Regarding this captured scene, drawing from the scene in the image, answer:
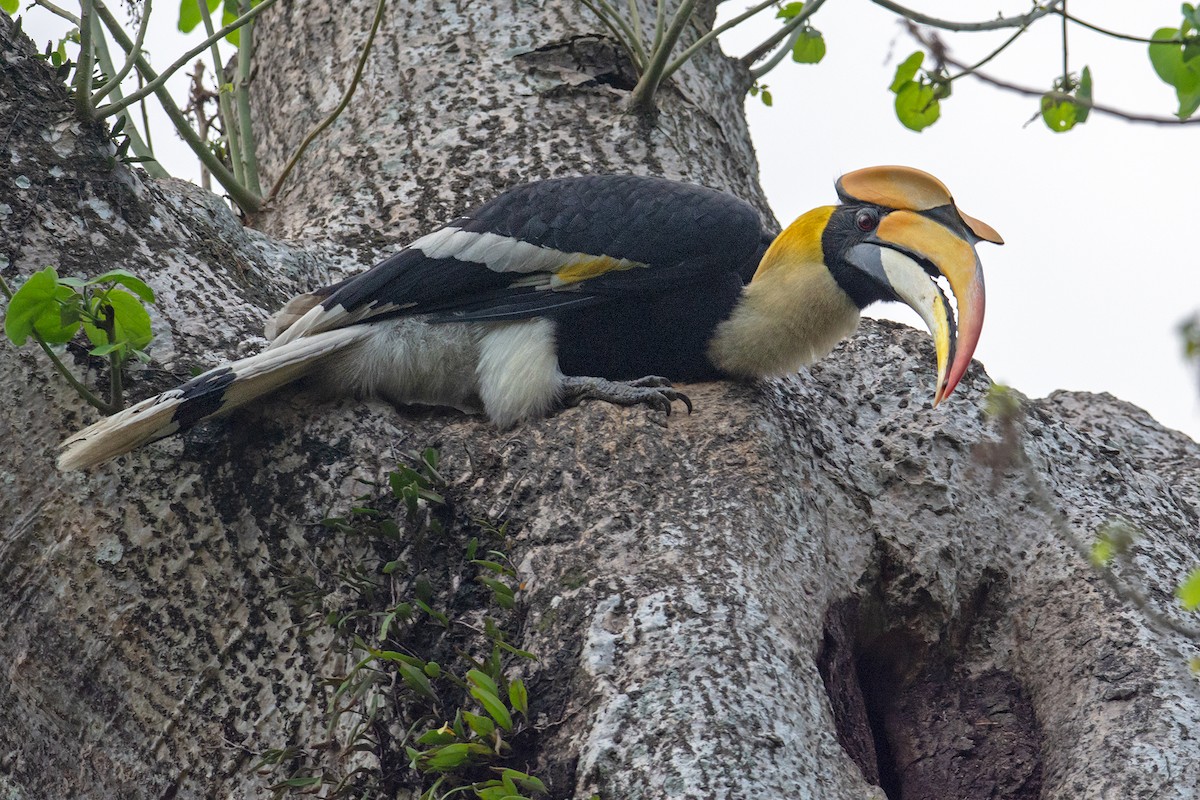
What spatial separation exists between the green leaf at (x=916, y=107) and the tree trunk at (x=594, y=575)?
0.63 m

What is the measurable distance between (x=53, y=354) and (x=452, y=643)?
930 mm

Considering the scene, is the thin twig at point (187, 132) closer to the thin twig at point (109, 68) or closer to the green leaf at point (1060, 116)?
the thin twig at point (109, 68)

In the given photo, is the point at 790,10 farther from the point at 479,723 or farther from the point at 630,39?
the point at 479,723

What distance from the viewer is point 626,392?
283 centimetres

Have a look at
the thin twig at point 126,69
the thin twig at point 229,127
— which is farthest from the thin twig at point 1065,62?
the thin twig at point 229,127

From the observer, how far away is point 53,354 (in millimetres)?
2354

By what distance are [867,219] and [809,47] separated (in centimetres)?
118

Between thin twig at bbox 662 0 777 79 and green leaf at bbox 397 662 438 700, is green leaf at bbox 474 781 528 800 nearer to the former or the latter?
green leaf at bbox 397 662 438 700

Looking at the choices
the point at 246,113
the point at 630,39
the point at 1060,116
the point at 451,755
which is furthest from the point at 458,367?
the point at 1060,116

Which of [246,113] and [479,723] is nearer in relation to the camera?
[479,723]

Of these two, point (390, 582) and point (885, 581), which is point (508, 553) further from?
point (885, 581)

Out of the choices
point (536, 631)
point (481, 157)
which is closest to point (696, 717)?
point (536, 631)

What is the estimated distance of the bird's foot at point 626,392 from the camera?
283 cm

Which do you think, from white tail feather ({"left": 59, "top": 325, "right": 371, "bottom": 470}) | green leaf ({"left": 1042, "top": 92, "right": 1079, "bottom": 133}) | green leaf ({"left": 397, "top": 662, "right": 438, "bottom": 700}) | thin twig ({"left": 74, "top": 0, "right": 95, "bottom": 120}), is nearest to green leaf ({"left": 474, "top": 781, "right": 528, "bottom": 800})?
green leaf ({"left": 397, "top": 662, "right": 438, "bottom": 700})
